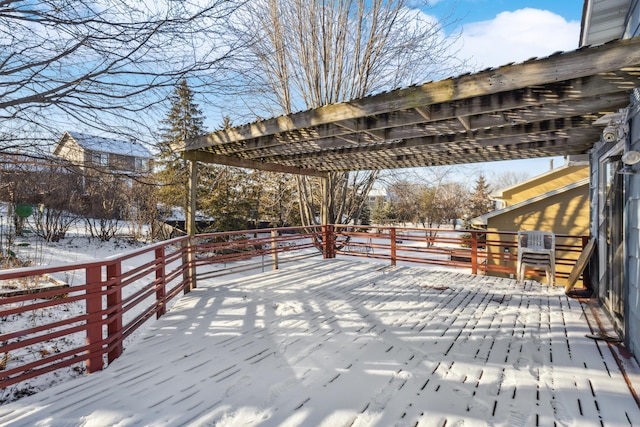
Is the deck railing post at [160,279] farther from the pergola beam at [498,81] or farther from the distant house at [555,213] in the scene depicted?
the distant house at [555,213]

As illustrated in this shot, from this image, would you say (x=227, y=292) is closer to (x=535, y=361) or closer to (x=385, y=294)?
(x=385, y=294)

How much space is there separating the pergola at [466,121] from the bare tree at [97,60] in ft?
4.34

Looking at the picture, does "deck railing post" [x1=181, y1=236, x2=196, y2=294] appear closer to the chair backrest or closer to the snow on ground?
the snow on ground

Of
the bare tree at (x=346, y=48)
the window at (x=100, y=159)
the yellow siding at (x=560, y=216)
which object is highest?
the bare tree at (x=346, y=48)

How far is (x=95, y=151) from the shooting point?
3.49m

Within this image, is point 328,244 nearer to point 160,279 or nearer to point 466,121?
point 160,279

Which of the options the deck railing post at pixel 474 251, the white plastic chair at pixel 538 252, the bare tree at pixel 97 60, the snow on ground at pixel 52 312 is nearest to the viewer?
the bare tree at pixel 97 60

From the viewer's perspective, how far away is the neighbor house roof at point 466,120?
2422 millimetres

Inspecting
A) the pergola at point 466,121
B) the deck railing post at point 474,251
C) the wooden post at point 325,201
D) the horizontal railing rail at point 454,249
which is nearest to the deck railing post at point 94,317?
the pergola at point 466,121

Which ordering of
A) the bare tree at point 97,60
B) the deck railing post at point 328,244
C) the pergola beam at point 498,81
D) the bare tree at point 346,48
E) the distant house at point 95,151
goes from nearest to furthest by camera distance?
1. the pergola beam at point 498,81
2. the bare tree at point 97,60
3. the distant house at point 95,151
4. the deck railing post at point 328,244
5. the bare tree at point 346,48

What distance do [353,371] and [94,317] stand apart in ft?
6.67

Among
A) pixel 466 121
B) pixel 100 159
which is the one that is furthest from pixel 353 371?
pixel 100 159

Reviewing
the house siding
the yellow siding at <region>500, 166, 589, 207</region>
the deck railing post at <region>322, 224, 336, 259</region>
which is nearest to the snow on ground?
the deck railing post at <region>322, 224, 336, 259</region>

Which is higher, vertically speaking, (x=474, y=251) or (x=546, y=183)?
(x=546, y=183)
